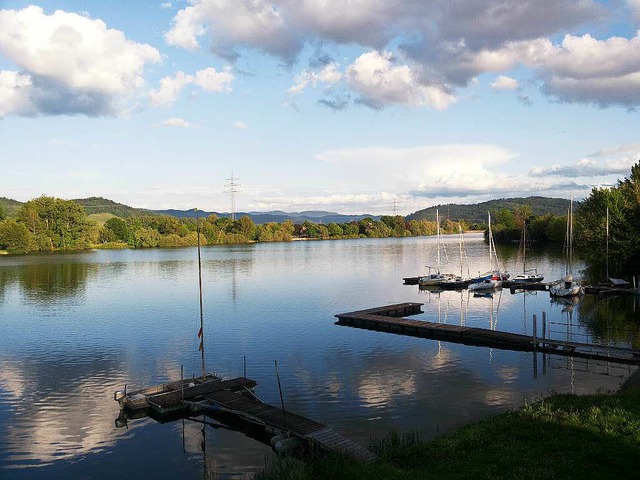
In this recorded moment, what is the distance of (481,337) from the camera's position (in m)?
43.6

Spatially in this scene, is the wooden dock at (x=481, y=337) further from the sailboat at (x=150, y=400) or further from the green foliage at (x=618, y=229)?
the green foliage at (x=618, y=229)

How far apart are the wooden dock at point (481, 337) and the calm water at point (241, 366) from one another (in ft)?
4.98

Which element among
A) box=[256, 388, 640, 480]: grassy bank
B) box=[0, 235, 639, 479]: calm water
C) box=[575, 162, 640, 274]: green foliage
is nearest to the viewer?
box=[256, 388, 640, 480]: grassy bank

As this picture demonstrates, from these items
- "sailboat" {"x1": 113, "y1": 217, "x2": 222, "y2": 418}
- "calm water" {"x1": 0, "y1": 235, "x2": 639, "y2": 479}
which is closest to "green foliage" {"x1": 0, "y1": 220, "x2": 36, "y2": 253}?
"calm water" {"x1": 0, "y1": 235, "x2": 639, "y2": 479}

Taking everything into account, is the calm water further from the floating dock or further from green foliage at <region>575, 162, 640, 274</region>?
green foliage at <region>575, 162, 640, 274</region>

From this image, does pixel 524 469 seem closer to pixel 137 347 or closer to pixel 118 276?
pixel 137 347

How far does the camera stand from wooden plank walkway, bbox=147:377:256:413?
2789cm

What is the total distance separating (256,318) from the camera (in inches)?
2222

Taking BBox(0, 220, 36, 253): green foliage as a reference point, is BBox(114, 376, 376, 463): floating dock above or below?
below

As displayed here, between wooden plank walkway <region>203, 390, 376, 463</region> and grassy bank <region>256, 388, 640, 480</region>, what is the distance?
81 cm

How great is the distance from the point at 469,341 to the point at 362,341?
8995mm

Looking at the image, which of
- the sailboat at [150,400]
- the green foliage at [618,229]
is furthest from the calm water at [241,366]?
the green foliage at [618,229]

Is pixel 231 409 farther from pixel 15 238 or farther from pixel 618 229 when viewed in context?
pixel 15 238

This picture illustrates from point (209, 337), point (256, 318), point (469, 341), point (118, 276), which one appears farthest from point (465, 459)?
point (118, 276)
